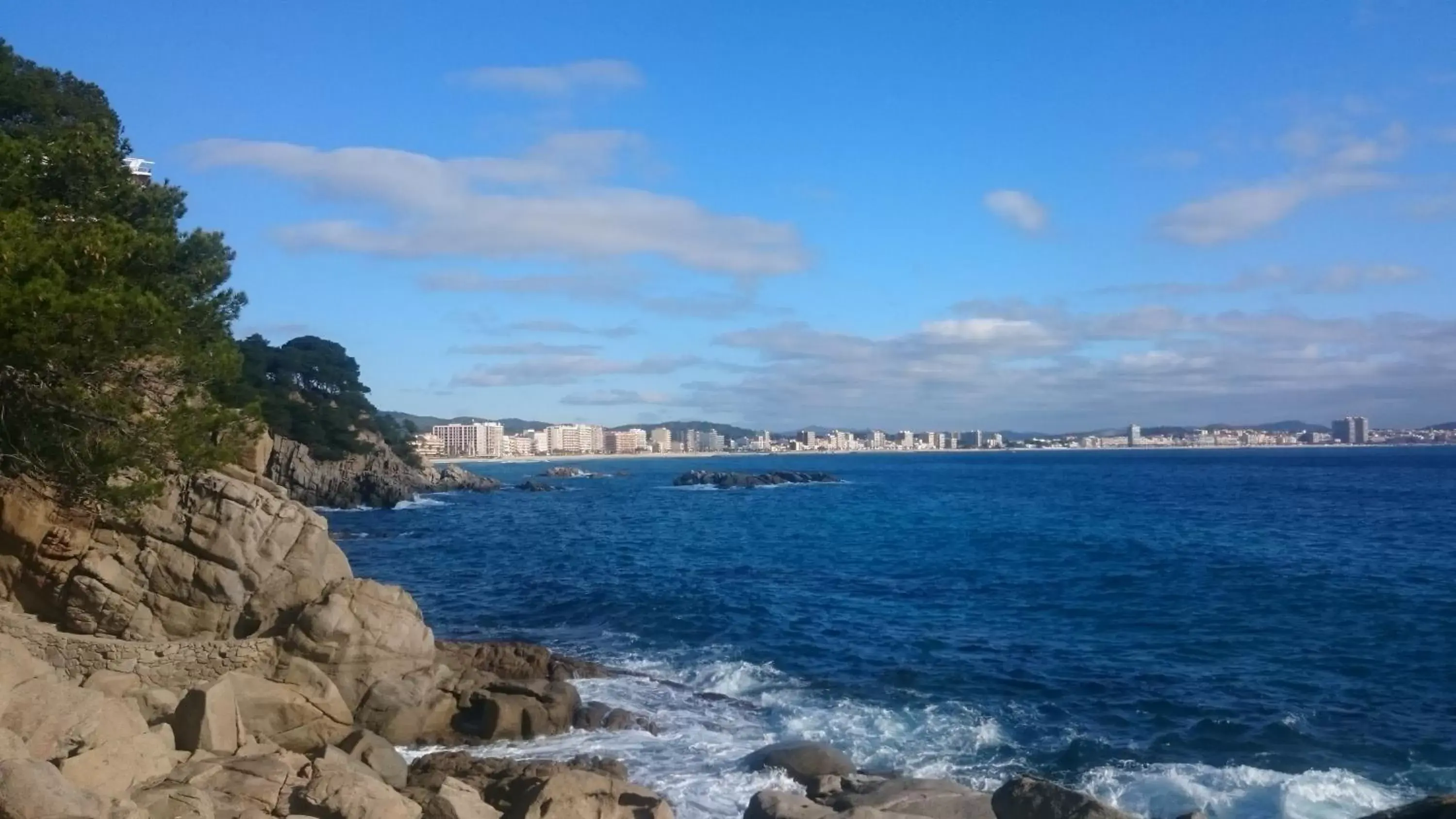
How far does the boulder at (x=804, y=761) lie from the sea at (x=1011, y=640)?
31cm

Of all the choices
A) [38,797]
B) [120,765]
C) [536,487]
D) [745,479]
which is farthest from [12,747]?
[745,479]

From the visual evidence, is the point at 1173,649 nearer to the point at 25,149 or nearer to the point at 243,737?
the point at 243,737

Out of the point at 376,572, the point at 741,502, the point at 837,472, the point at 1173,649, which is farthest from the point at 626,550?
the point at 837,472

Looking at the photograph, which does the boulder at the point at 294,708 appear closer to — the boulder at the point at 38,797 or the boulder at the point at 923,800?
the boulder at the point at 38,797

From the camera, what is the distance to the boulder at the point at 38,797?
792cm

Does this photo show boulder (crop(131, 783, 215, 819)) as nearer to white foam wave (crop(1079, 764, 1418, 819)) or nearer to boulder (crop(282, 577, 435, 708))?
boulder (crop(282, 577, 435, 708))

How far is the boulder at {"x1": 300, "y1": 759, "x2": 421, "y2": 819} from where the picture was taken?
36.1 feet

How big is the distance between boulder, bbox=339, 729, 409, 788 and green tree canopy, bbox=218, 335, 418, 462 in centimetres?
4955

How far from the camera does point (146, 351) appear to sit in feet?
52.4

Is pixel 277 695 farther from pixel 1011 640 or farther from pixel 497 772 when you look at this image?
pixel 1011 640

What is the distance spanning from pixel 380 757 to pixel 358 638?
377 centimetres

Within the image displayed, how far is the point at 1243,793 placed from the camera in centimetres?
1489

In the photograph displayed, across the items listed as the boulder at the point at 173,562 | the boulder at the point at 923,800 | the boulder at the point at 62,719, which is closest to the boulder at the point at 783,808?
the boulder at the point at 923,800

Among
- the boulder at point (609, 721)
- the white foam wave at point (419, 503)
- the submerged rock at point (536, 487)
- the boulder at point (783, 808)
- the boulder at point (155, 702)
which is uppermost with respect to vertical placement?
the boulder at point (155, 702)
